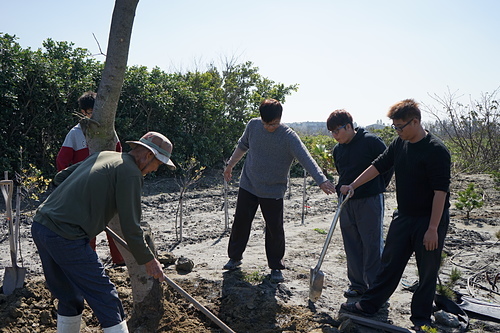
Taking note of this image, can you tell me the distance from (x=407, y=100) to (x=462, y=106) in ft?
43.8

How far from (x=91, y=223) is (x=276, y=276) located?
7.56 feet

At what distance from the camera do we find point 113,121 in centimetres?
356

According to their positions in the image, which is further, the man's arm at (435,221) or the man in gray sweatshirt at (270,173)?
the man in gray sweatshirt at (270,173)

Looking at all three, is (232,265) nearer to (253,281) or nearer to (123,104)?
(253,281)


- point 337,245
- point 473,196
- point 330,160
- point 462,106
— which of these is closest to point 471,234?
point 473,196

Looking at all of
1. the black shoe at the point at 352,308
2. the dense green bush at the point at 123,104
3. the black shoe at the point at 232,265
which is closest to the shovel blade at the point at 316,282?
the black shoe at the point at 352,308

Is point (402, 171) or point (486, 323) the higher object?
point (402, 171)

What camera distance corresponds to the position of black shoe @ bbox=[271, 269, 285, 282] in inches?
176

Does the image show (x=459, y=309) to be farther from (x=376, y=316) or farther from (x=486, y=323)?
(x=376, y=316)

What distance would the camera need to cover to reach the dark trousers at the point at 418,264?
3.56 metres

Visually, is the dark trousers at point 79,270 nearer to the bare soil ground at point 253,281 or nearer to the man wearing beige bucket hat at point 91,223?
the man wearing beige bucket hat at point 91,223

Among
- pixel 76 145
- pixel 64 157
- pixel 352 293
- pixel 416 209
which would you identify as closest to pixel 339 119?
pixel 416 209

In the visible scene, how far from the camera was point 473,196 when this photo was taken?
8.56 metres

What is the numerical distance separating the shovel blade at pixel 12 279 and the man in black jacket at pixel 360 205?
118 inches
